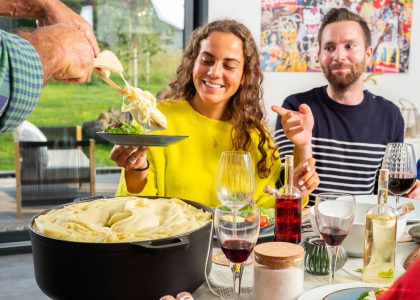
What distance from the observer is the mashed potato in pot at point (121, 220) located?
1001mm

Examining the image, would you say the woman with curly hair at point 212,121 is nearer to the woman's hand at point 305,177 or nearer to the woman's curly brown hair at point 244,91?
the woman's curly brown hair at point 244,91

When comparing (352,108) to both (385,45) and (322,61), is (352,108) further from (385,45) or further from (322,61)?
(385,45)

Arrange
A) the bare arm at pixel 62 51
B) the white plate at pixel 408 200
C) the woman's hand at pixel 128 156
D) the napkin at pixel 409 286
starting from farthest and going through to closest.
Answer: the woman's hand at pixel 128 156, the white plate at pixel 408 200, the bare arm at pixel 62 51, the napkin at pixel 409 286

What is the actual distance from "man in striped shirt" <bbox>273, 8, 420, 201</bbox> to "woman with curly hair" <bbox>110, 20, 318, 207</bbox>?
0.30 meters

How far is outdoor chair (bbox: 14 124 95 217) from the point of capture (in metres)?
3.55

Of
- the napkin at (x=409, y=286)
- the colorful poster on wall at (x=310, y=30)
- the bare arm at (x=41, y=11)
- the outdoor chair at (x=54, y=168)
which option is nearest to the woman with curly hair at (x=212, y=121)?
the bare arm at (x=41, y=11)

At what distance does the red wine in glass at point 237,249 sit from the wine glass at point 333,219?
20 centimetres

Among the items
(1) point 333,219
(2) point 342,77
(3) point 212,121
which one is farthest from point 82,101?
(1) point 333,219

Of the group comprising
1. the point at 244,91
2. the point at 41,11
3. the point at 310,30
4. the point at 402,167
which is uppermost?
the point at 310,30

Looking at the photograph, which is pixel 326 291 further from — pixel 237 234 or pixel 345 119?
pixel 345 119

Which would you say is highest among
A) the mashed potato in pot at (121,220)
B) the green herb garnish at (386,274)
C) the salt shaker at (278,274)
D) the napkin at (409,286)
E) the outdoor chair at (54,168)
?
the napkin at (409,286)

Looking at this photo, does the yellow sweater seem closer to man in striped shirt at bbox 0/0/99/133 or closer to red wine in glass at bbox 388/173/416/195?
red wine in glass at bbox 388/173/416/195

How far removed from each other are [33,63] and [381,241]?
0.85 m

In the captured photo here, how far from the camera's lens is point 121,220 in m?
1.11
